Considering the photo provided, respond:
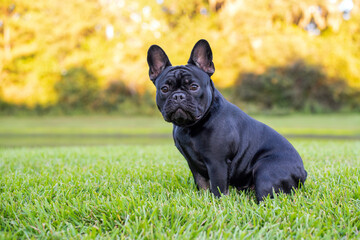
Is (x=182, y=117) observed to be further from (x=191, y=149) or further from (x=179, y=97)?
(x=191, y=149)

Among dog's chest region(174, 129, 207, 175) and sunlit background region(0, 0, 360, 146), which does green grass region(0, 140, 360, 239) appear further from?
sunlit background region(0, 0, 360, 146)

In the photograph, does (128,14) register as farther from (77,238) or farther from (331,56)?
(77,238)

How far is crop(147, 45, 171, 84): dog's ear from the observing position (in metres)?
2.93

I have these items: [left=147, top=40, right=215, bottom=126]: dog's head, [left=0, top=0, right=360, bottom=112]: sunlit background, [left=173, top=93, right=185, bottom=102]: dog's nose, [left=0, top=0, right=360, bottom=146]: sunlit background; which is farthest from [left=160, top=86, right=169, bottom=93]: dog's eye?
[left=0, top=0, right=360, bottom=112]: sunlit background

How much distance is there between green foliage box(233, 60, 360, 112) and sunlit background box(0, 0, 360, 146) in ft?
0.25

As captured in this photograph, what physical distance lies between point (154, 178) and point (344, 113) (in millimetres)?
23088

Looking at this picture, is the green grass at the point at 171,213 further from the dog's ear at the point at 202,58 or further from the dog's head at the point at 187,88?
the dog's ear at the point at 202,58

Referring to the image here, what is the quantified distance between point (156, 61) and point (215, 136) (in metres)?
0.90

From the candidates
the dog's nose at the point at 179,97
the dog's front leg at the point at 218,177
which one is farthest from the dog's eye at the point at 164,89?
the dog's front leg at the point at 218,177

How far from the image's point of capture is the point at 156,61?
2.97m

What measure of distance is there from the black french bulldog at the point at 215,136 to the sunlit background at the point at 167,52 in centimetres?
2126

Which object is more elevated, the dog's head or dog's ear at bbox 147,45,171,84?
dog's ear at bbox 147,45,171,84

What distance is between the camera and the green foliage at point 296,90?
79.3 feet

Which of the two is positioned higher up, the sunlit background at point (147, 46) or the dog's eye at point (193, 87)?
the sunlit background at point (147, 46)
